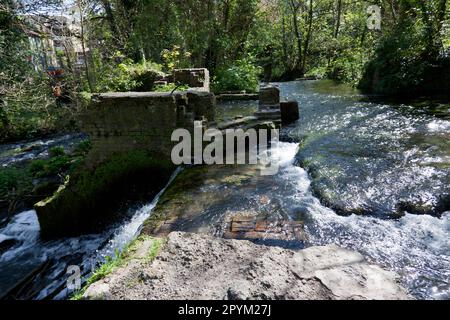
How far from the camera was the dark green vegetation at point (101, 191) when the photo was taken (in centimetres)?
588

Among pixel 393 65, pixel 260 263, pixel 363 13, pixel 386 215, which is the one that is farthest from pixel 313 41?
pixel 260 263

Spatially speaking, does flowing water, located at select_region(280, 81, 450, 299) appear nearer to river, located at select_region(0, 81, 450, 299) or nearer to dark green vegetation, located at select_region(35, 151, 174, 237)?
river, located at select_region(0, 81, 450, 299)

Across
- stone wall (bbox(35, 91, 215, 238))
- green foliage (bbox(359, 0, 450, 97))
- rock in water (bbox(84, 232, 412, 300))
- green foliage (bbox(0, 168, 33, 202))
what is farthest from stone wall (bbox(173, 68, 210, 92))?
rock in water (bbox(84, 232, 412, 300))

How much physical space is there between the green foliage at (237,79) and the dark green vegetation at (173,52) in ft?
0.14

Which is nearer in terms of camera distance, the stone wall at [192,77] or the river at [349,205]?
the river at [349,205]

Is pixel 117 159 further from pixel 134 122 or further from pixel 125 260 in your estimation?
pixel 125 260

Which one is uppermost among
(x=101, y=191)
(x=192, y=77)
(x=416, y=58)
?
(x=416, y=58)

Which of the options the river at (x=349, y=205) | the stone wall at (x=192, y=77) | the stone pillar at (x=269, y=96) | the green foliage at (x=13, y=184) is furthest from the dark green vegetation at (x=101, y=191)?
the stone wall at (x=192, y=77)

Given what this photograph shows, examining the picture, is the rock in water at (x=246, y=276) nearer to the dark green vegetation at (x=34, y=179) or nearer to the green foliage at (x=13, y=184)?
the dark green vegetation at (x=34, y=179)

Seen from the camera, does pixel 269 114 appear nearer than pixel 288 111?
Yes

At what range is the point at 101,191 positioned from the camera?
20.3 ft

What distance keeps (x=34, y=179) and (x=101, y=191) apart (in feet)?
12.8

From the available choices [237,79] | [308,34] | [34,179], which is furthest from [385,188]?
[308,34]

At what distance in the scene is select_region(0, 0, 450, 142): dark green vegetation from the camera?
32.0 ft
